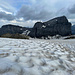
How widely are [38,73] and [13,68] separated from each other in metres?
0.60

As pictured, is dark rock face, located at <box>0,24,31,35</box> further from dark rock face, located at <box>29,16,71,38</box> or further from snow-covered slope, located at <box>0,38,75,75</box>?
snow-covered slope, located at <box>0,38,75,75</box>

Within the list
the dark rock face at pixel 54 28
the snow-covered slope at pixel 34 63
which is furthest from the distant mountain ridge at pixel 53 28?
the snow-covered slope at pixel 34 63

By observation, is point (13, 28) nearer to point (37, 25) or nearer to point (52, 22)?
point (37, 25)

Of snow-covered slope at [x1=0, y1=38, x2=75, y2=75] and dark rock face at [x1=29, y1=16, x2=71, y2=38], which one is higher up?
dark rock face at [x1=29, y1=16, x2=71, y2=38]

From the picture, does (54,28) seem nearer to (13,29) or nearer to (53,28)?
(53,28)

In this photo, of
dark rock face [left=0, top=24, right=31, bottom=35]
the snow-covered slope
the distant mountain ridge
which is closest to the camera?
the snow-covered slope

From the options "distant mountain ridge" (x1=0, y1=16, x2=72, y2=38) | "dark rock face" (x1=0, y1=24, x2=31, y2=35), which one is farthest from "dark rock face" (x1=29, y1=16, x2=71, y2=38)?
"dark rock face" (x1=0, y1=24, x2=31, y2=35)

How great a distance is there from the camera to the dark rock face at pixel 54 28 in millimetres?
86494

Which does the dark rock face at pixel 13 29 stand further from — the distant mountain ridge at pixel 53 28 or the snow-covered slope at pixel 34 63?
the snow-covered slope at pixel 34 63

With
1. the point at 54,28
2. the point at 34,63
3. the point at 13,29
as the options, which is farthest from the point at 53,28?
the point at 34,63

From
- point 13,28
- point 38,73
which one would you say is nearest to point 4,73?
point 38,73

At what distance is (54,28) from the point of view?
8788cm

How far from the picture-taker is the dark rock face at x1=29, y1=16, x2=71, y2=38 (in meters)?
86.5

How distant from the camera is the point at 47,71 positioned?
170cm
